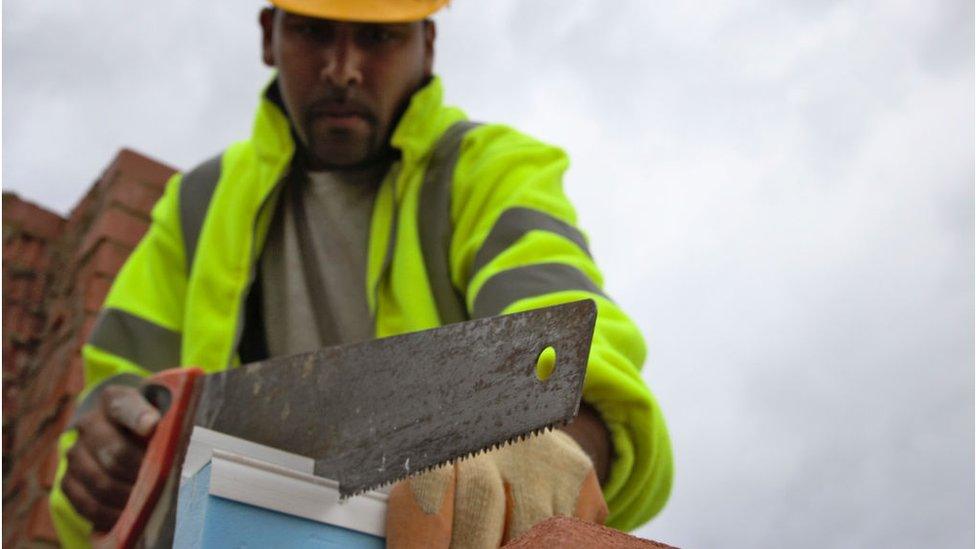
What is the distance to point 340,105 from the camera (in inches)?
63.4

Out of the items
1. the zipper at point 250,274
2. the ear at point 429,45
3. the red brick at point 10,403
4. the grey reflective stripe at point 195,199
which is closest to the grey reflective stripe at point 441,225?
the ear at point 429,45

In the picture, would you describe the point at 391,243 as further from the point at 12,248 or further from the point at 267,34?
the point at 12,248

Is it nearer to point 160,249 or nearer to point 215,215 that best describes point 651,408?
point 215,215

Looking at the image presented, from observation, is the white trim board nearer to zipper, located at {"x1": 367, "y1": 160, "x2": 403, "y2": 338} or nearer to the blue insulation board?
the blue insulation board

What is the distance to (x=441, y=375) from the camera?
90cm

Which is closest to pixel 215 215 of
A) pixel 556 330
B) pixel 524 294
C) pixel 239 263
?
pixel 239 263

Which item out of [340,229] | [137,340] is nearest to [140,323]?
[137,340]

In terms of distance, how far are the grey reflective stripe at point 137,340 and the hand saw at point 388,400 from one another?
533mm

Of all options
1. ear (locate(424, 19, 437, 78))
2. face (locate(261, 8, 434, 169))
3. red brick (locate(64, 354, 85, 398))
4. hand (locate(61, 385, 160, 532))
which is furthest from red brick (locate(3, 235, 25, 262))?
hand (locate(61, 385, 160, 532))

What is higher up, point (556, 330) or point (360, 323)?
point (556, 330)

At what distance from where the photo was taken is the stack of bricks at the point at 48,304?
2.18m

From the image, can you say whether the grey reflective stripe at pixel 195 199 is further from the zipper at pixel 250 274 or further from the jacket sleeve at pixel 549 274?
the jacket sleeve at pixel 549 274

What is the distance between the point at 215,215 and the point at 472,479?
3.17ft

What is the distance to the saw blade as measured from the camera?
2.65 feet
